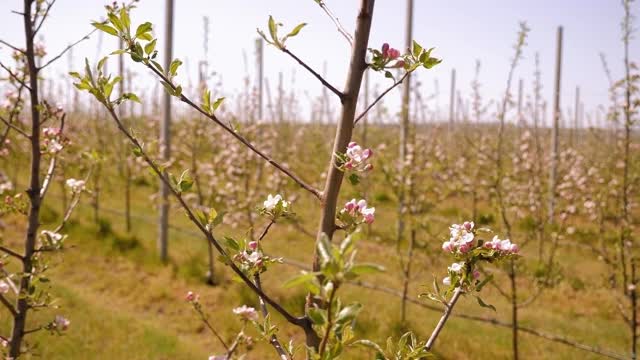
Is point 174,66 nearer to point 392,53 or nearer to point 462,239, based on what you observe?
point 392,53

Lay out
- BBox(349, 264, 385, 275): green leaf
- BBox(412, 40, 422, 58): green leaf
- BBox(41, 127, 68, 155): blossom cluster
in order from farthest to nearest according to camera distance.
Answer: BBox(41, 127, 68, 155): blossom cluster
BBox(412, 40, 422, 58): green leaf
BBox(349, 264, 385, 275): green leaf

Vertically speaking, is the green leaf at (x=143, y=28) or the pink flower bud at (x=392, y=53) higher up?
the green leaf at (x=143, y=28)

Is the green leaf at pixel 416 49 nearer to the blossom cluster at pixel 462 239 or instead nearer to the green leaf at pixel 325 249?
the blossom cluster at pixel 462 239

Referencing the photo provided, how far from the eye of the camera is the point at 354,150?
→ 3.51 ft

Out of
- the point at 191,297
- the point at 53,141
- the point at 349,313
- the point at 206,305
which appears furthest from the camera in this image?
the point at 206,305

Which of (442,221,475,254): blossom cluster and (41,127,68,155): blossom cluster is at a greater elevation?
(41,127,68,155): blossom cluster

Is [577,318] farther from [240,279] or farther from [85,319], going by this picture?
[240,279]

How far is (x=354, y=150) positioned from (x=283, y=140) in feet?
50.1

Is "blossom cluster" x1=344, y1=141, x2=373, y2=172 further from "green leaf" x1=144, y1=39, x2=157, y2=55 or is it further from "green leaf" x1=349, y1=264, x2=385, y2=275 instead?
"green leaf" x1=144, y1=39, x2=157, y2=55

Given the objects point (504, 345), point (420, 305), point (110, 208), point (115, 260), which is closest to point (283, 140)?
point (110, 208)

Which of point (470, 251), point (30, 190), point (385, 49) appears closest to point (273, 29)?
point (385, 49)

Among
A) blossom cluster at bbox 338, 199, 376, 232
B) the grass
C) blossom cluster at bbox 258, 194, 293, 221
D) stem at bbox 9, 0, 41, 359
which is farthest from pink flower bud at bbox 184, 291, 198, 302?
the grass

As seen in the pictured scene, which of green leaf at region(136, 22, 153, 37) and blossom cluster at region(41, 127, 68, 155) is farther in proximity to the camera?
blossom cluster at region(41, 127, 68, 155)

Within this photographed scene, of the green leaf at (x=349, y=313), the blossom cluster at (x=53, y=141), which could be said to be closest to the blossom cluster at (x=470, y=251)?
the green leaf at (x=349, y=313)
